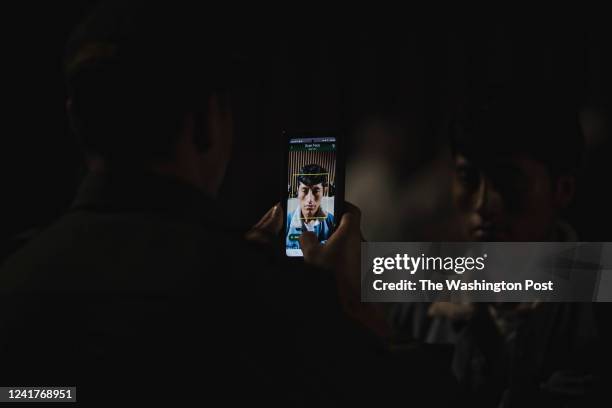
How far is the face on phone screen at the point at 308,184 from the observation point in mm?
1112

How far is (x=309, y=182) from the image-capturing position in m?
1.13

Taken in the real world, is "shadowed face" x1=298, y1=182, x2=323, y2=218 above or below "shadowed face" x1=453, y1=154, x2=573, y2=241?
above

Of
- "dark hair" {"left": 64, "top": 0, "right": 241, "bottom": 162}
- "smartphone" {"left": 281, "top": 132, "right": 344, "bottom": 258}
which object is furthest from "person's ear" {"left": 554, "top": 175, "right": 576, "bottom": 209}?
"dark hair" {"left": 64, "top": 0, "right": 241, "bottom": 162}

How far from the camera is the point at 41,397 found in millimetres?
717

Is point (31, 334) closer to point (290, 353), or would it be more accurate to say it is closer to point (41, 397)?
point (41, 397)

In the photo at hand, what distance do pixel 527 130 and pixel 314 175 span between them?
1000 millimetres

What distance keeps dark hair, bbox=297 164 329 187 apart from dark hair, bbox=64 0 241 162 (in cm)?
38

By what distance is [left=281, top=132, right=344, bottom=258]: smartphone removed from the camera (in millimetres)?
1110

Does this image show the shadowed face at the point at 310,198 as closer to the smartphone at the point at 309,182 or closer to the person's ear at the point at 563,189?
the smartphone at the point at 309,182
